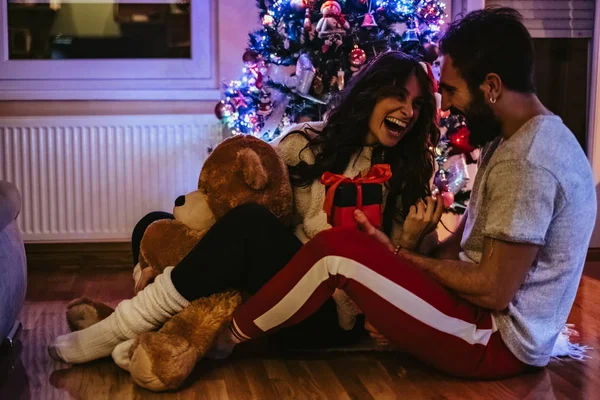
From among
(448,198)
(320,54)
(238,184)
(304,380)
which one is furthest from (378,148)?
(448,198)

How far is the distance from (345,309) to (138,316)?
21.1 inches

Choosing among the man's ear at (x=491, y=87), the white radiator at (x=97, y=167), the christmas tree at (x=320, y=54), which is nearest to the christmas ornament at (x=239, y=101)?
the christmas tree at (x=320, y=54)

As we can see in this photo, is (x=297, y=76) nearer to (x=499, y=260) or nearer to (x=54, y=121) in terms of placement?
(x=54, y=121)

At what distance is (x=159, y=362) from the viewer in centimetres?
187

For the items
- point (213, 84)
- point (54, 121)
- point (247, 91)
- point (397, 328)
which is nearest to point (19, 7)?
point (54, 121)

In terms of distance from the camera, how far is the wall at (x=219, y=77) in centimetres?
369

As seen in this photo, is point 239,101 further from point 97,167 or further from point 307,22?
point 97,167

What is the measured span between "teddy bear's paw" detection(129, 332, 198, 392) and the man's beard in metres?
0.88

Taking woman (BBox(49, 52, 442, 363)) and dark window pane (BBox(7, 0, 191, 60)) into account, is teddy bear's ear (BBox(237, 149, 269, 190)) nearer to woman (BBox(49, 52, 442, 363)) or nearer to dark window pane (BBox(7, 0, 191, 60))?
woman (BBox(49, 52, 442, 363))

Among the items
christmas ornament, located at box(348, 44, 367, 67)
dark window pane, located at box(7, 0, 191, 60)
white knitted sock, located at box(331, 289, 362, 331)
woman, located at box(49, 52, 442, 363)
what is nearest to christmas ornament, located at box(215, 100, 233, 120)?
dark window pane, located at box(7, 0, 191, 60)

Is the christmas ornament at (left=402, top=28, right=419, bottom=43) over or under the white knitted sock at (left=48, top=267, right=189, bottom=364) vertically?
over

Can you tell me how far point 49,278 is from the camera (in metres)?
3.48

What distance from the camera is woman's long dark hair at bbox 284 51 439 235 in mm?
2127

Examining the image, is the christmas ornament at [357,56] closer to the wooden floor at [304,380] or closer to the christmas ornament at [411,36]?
the christmas ornament at [411,36]
